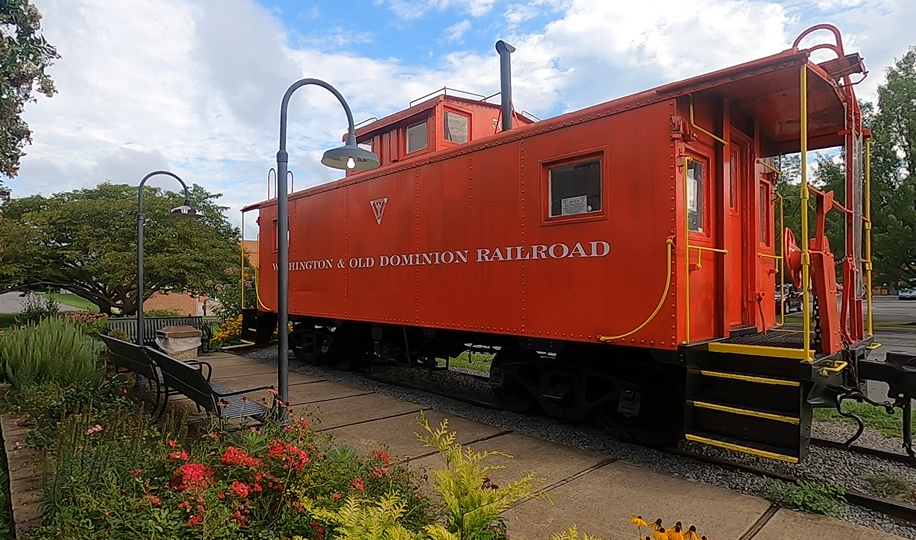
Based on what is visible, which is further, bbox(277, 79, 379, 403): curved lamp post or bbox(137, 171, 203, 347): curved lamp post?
bbox(137, 171, 203, 347): curved lamp post

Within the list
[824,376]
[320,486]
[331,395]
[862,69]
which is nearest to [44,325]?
[331,395]

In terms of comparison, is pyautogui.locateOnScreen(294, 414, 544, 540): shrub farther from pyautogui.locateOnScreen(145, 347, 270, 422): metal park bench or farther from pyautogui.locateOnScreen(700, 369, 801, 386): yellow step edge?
pyautogui.locateOnScreen(700, 369, 801, 386): yellow step edge

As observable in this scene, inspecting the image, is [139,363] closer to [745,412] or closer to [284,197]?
[284,197]

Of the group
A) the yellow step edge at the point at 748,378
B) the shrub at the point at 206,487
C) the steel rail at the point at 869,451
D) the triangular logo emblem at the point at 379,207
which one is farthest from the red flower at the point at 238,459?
the triangular logo emblem at the point at 379,207

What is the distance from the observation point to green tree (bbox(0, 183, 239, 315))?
1745cm

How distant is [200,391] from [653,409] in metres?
4.06

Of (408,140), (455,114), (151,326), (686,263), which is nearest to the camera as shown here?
(686,263)

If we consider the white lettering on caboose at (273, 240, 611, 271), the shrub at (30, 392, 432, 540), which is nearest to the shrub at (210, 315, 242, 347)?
the white lettering on caboose at (273, 240, 611, 271)

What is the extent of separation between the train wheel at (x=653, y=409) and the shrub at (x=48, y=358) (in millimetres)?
6046

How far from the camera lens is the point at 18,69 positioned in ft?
23.1

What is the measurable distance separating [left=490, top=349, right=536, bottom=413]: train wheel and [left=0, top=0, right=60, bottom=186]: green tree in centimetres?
672

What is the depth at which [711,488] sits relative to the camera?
4.16 meters

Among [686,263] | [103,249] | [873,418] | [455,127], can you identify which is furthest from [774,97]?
[103,249]

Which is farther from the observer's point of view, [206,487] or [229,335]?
[229,335]
